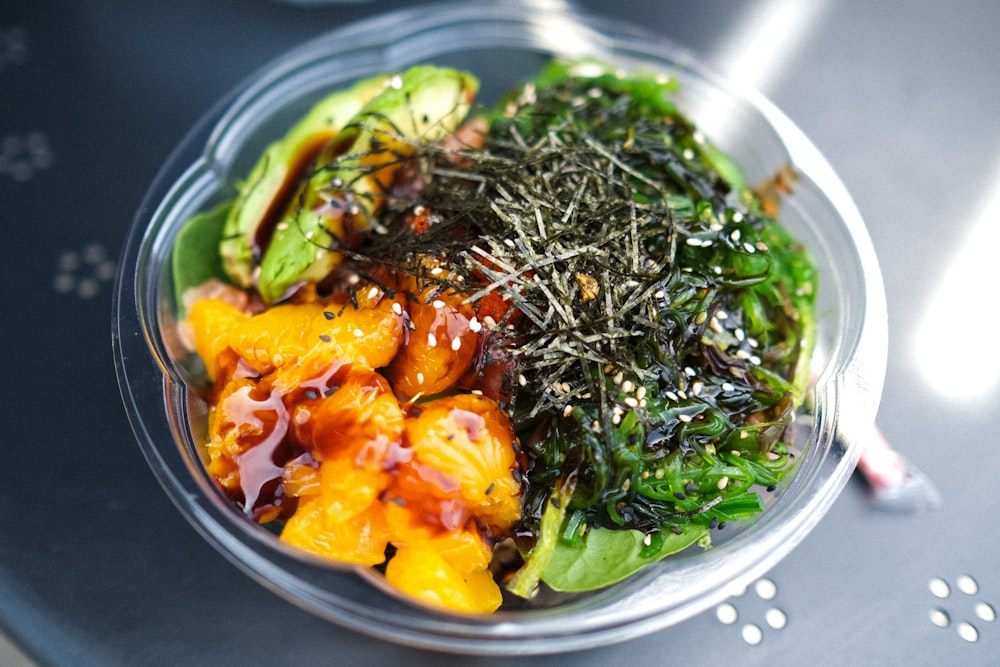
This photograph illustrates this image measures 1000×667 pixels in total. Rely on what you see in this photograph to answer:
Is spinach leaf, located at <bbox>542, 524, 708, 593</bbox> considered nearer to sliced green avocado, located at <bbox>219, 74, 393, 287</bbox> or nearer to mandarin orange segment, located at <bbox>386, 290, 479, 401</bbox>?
mandarin orange segment, located at <bbox>386, 290, 479, 401</bbox>

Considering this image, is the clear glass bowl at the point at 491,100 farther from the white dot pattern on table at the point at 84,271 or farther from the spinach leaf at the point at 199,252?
the white dot pattern on table at the point at 84,271

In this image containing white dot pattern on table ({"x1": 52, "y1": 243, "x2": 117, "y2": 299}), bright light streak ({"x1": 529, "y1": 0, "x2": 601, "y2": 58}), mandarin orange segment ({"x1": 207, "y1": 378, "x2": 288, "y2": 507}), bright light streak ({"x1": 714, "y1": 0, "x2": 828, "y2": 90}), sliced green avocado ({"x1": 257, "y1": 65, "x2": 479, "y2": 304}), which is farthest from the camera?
bright light streak ({"x1": 714, "y1": 0, "x2": 828, "y2": 90})

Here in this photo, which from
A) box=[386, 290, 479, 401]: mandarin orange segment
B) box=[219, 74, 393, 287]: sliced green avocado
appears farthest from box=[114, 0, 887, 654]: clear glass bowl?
box=[386, 290, 479, 401]: mandarin orange segment

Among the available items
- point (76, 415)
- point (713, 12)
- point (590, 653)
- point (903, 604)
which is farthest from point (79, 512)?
point (713, 12)

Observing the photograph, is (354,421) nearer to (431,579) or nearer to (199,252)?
(431,579)

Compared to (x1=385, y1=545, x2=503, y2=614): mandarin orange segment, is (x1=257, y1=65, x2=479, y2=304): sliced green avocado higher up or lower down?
higher up

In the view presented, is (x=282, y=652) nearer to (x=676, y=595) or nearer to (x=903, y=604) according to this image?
(x=676, y=595)

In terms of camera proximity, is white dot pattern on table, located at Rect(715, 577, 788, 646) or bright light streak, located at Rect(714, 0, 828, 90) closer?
white dot pattern on table, located at Rect(715, 577, 788, 646)
